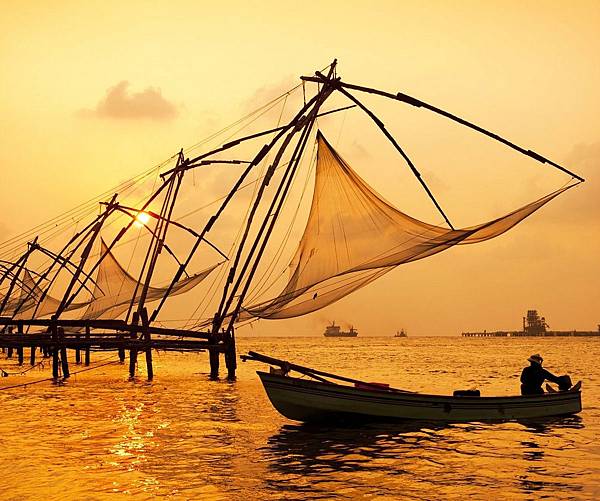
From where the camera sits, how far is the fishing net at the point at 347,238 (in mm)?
16719

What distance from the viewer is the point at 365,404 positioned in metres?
17.0

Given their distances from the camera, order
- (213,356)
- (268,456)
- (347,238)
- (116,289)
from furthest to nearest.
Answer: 1. (116,289)
2. (213,356)
3. (347,238)
4. (268,456)

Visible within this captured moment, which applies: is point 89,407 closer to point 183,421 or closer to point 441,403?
point 183,421

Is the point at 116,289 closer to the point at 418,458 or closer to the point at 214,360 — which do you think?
the point at 214,360

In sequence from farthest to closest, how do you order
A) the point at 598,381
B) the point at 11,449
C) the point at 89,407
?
the point at 598,381, the point at 89,407, the point at 11,449

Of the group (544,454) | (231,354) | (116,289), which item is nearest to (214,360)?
(231,354)

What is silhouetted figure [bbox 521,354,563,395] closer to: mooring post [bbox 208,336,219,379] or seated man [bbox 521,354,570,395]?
seated man [bbox 521,354,570,395]

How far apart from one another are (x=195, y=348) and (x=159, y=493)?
1822 centimetres

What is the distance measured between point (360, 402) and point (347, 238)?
384 centimetres

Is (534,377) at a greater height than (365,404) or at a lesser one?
greater

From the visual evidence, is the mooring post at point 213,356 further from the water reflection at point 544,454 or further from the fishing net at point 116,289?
the water reflection at point 544,454

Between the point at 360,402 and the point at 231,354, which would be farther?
the point at 231,354

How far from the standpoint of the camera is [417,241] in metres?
17.0

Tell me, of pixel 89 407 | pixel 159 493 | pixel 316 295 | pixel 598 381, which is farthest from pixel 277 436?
pixel 598 381
